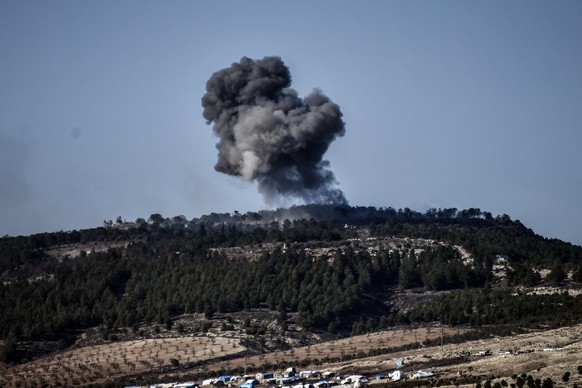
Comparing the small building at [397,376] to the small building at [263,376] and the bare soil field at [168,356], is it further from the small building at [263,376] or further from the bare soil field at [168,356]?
the bare soil field at [168,356]

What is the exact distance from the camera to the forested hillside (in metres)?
122

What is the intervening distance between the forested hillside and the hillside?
0.22 m

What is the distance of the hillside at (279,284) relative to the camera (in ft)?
Answer: 381

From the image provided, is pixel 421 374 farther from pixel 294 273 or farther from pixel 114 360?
pixel 294 273

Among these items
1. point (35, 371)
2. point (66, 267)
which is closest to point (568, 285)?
point (35, 371)

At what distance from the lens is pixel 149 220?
198625 mm

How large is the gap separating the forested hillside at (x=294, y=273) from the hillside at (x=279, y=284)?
8.7 inches

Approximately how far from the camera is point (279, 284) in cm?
13500

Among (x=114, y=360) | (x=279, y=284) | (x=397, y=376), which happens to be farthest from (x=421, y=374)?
(x=279, y=284)

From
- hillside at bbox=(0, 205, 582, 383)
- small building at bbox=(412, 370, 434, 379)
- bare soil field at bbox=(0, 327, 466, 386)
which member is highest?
hillside at bbox=(0, 205, 582, 383)

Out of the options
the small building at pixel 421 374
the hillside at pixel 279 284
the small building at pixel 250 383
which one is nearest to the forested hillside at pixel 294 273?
the hillside at pixel 279 284

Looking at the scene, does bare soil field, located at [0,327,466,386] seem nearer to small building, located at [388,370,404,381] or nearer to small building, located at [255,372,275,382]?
small building, located at [255,372,275,382]

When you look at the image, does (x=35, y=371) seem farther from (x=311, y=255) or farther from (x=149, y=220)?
(x=149, y=220)

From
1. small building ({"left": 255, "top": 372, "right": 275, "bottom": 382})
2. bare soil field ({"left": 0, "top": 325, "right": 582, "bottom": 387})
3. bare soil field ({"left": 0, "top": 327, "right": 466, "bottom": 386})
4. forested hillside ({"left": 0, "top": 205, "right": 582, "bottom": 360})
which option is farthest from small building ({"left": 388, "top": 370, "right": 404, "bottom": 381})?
forested hillside ({"left": 0, "top": 205, "right": 582, "bottom": 360})
